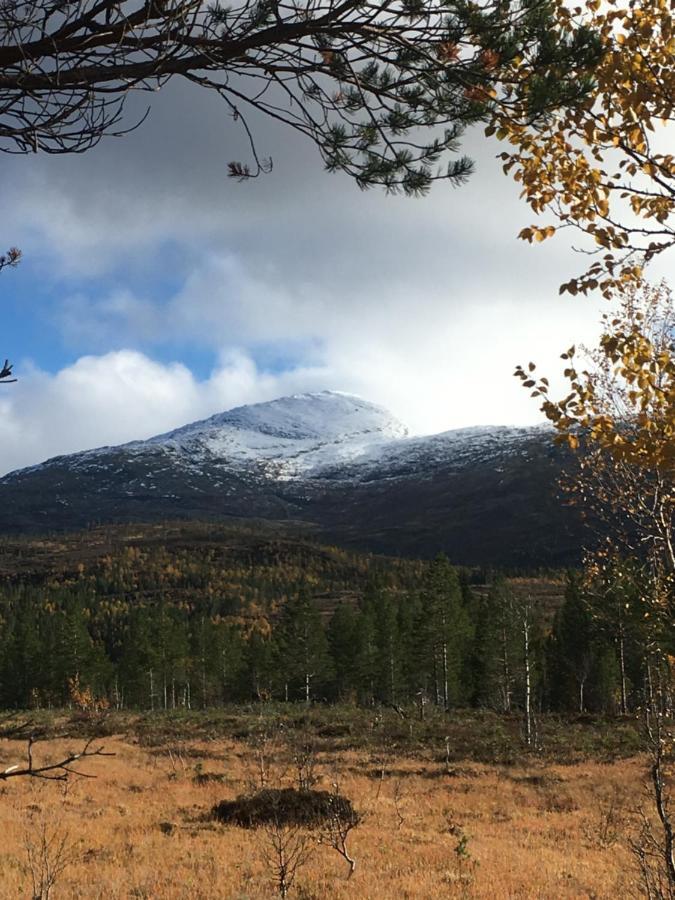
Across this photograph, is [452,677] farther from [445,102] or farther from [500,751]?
[445,102]

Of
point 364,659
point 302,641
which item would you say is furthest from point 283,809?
point 364,659

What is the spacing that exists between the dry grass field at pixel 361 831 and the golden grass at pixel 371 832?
0.05 m

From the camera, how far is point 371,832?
15.8 metres

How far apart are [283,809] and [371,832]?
256cm

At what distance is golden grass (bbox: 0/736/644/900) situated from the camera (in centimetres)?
1152

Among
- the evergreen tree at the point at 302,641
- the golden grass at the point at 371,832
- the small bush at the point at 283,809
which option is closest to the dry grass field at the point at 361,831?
the golden grass at the point at 371,832

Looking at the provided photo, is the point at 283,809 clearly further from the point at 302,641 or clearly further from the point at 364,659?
the point at 364,659

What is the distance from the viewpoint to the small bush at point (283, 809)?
634 inches

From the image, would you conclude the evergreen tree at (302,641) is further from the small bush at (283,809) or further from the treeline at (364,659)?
the small bush at (283,809)

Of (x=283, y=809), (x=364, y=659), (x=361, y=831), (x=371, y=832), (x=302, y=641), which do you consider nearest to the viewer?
(x=371, y=832)

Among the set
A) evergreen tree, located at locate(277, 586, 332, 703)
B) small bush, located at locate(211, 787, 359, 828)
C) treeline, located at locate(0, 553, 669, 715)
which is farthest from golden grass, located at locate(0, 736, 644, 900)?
evergreen tree, located at locate(277, 586, 332, 703)

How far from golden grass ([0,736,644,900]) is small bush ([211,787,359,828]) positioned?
1.95ft

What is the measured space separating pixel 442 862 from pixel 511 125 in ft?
47.5

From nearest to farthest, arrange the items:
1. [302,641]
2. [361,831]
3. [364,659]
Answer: [361,831] → [302,641] → [364,659]
